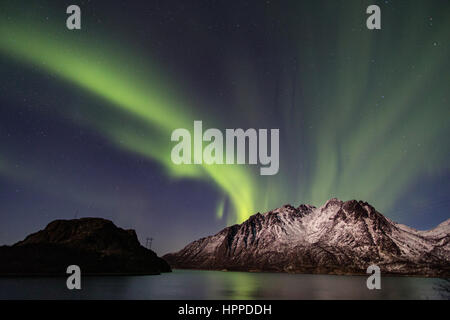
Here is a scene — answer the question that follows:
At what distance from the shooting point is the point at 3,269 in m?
190
